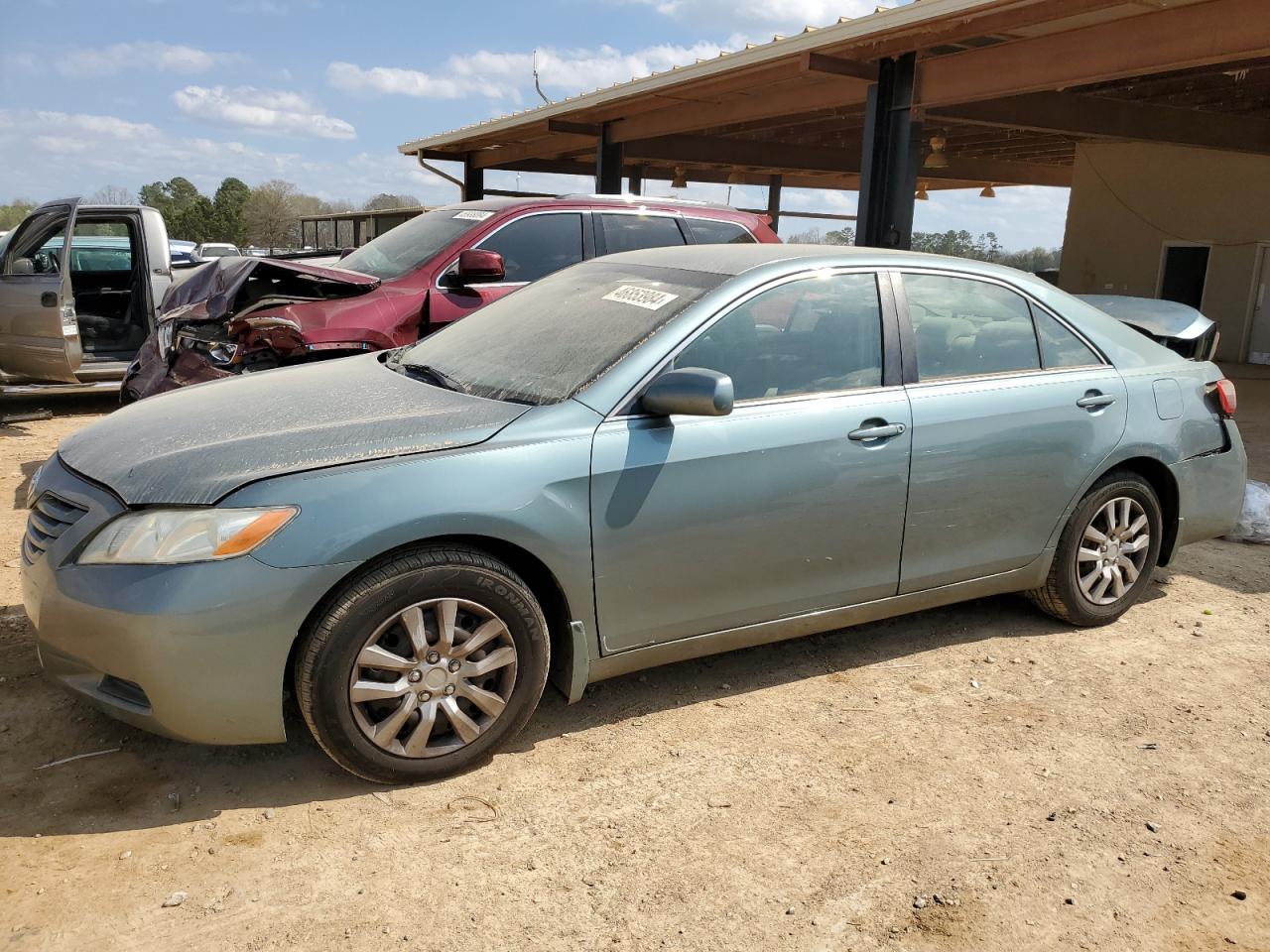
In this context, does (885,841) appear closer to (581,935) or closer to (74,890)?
(581,935)

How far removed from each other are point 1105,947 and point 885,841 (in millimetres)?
606

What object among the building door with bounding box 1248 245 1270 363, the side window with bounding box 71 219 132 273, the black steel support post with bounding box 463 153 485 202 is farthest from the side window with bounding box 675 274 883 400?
the black steel support post with bounding box 463 153 485 202

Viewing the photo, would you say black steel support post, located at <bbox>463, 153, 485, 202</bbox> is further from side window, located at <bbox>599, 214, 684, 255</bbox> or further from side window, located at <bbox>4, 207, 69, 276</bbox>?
side window, located at <bbox>599, 214, 684, 255</bbox>

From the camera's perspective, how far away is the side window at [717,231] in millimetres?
7090

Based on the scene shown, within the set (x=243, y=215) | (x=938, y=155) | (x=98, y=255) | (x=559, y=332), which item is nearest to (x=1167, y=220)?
(x=938, y=155)

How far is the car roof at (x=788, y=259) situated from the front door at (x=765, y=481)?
0.10 metres

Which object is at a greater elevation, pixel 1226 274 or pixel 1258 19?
pixel 1258 19

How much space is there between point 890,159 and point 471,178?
12.4m

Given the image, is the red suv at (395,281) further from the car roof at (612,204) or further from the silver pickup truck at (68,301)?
the silver pickup truck at (68,301)

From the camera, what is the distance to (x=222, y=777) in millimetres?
3123

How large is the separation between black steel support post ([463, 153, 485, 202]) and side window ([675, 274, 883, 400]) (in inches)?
728

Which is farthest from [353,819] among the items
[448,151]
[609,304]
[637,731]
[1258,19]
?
[448,151]

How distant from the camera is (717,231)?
7.13 metres

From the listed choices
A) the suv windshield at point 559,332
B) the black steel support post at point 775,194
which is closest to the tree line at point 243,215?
the black steel support post at point 775,194
